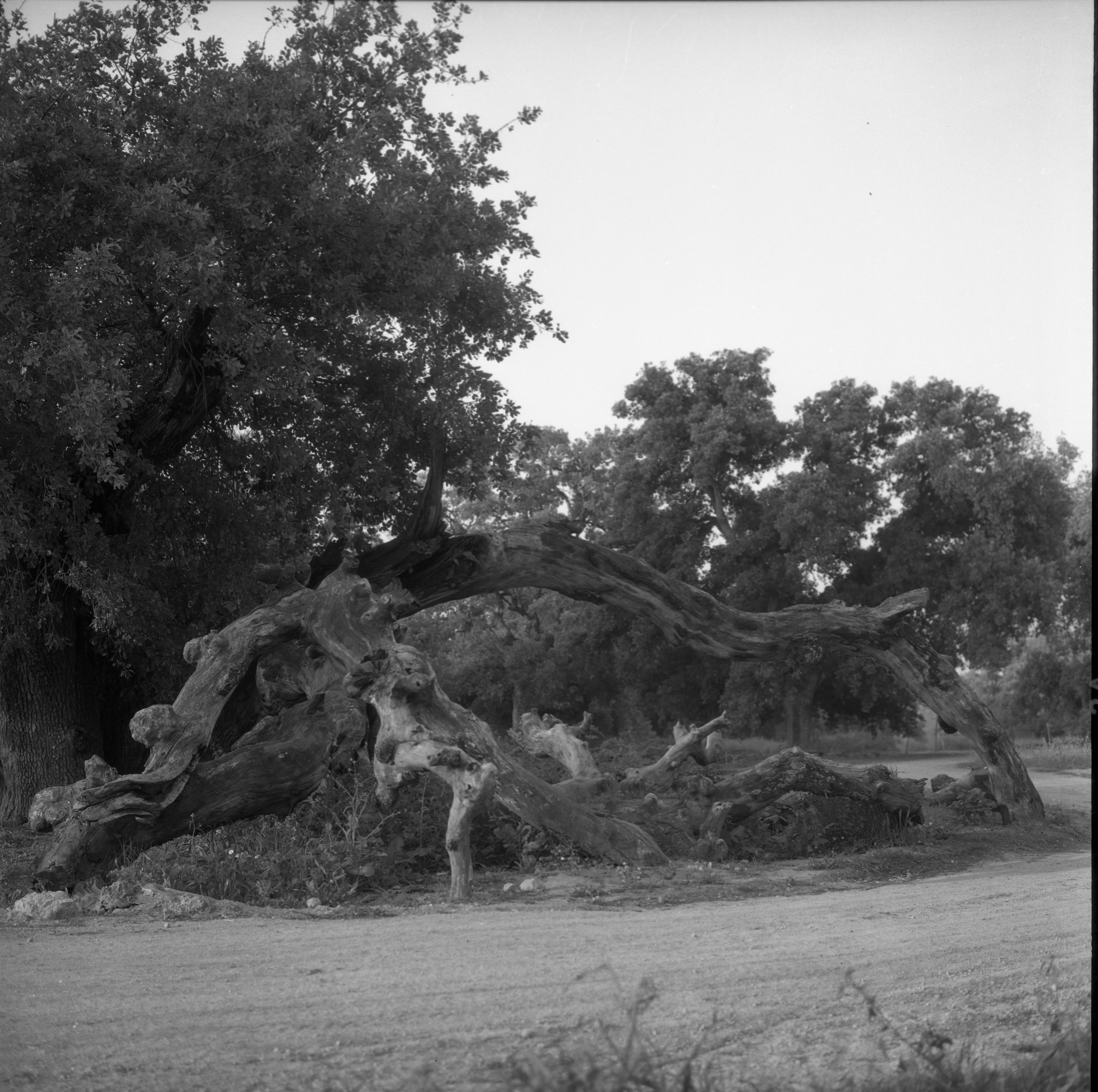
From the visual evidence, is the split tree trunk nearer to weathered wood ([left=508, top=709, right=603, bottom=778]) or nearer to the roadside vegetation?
the roadside vegetation

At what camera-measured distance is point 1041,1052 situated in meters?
3.86

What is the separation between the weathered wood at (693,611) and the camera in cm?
1256

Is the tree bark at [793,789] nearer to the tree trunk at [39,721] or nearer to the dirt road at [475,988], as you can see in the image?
the dirt road at [475,988]

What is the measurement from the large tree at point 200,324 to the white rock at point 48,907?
349cm

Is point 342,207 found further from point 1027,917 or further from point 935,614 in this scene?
point 935,614

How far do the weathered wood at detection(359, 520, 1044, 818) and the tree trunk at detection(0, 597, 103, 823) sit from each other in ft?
11.1

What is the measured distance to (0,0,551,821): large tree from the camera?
9.95m

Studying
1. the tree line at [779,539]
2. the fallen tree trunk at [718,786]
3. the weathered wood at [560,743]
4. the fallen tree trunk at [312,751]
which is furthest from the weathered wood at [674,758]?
the tree line at [779,539]

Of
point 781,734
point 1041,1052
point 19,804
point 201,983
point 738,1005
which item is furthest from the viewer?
point 781,734

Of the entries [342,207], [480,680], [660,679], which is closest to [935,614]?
[660,679]

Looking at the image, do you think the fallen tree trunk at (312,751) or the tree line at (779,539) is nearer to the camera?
the fallen tree trunk at (312,751)

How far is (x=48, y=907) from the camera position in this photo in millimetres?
6863

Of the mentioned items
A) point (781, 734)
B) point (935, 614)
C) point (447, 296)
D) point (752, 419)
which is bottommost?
point (781, 734)

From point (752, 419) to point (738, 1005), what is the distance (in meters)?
23.5
